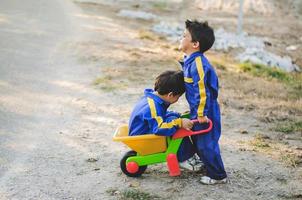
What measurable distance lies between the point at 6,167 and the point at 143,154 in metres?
1.21

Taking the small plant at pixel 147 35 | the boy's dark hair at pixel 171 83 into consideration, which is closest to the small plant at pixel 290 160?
the boy's dark hair at pixel 171 83

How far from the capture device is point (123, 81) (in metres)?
7.75

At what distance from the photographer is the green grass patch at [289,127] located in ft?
19.8

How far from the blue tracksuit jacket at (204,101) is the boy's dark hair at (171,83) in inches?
2.4

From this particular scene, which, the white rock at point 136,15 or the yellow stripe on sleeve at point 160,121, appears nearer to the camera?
the yellow stripe on sleeve at point 160,121

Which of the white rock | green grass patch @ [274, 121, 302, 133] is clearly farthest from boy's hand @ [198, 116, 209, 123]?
the white rock

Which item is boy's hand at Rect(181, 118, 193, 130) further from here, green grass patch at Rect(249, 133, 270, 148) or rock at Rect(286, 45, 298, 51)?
rock at Rect(286, 45, 298, 51)

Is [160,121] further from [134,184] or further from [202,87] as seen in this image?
[134,184]

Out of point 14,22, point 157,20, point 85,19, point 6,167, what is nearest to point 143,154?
point 6,167

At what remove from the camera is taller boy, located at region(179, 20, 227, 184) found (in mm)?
4172

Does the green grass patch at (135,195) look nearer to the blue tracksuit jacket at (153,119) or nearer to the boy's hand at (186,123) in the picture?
the blue tracksuit jacket at (153,119)

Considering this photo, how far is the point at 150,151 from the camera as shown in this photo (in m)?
4.40

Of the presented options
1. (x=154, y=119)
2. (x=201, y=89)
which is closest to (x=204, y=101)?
(x=201, y=89)

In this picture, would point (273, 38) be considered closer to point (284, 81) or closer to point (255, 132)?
point (284, 81)
